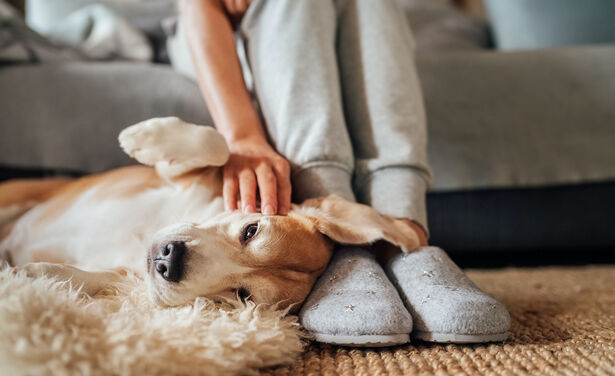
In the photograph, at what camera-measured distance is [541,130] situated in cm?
172

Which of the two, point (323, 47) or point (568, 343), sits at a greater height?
point (323, 47)

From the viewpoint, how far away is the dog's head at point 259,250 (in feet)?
2.82

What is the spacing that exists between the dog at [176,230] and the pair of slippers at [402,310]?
8cm

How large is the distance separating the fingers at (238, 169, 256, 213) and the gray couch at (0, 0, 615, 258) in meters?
0.54

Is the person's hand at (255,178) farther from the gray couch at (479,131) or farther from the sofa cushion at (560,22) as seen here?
the sofa cushion at (560,22)

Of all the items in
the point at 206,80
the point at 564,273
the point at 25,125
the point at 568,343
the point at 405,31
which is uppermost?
the point at 405,31

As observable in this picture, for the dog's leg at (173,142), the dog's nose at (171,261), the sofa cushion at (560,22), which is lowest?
the dog's nose at (171,261)

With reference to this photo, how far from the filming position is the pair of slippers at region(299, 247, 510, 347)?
768mm

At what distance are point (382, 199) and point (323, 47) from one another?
1.39 ft

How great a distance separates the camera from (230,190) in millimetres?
1073

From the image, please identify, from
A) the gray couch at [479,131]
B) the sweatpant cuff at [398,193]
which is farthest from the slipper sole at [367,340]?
the gray couch at [479,131]

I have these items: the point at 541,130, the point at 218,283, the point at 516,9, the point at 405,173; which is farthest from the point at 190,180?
the point at 516,9

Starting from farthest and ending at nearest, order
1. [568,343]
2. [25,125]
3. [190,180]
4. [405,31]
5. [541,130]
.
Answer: [541,130], [25,125], [405,31], [190,180], [568,343]

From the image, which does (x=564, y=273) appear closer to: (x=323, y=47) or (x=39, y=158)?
(x=323, y=47)
